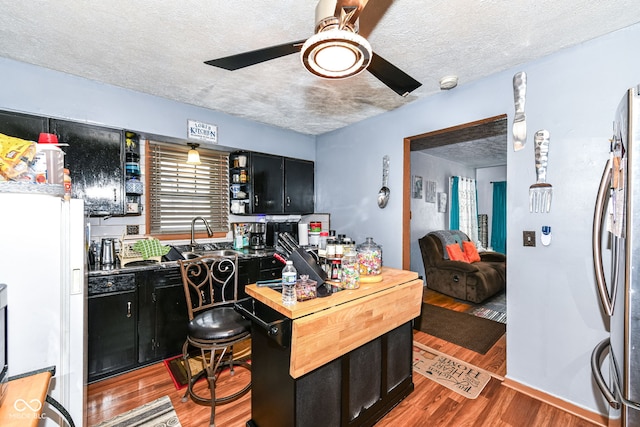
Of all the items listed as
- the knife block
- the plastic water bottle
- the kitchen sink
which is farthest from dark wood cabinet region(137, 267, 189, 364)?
the plastic water bottle

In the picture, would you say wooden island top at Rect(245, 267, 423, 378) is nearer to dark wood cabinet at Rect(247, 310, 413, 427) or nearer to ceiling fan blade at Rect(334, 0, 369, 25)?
dark wood cabinet at Rect(247, 310, 413, 427)

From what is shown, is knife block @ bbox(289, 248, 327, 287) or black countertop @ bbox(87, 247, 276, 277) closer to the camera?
knife block @ bbox(289, 248, 327, 287)

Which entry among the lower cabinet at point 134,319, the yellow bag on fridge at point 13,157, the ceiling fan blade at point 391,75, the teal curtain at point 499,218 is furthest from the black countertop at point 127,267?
the teal curtain at point 499,218

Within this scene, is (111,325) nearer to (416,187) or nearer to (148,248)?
(148,248)

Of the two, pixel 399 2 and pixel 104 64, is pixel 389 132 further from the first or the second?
pixel 104 64

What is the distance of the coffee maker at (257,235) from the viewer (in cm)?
361

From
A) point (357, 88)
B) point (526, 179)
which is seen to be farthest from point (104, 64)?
point (526, 179)

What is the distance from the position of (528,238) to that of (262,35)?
246 cm

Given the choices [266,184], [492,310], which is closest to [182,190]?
[266,184]

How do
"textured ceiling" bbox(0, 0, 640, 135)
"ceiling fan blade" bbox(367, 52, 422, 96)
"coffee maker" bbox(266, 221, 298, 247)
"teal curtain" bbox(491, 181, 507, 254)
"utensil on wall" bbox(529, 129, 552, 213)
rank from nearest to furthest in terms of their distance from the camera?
"ceiling fan blade" bbox(367, 52, 422, 96)
"textured ceiling" bbox(0, 0, 640, 135)
"utensil on wall" bbox(529, 129, 552, 213)
"coffee maker" bbox(266, 221, 298, 247)
"teal curtain" bbox(491, 181, 507, 254)

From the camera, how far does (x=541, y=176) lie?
203cm

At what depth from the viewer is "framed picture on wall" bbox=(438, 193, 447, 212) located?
18.2 ft

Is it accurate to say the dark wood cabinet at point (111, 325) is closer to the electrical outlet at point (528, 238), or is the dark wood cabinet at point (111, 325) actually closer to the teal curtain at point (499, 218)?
the electrical outlet at point (528, 238)

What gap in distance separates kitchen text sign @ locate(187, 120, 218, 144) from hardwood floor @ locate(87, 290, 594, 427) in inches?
92.2
